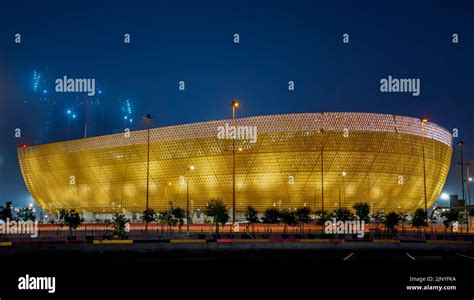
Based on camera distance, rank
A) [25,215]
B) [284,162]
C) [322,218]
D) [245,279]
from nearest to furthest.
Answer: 1. [245,279]
2. [322,218]
3. [25,215]
4. [284,162]

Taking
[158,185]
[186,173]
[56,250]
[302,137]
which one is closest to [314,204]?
[302,137]

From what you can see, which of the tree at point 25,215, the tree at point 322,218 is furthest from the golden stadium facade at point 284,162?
the tree at point 25,215

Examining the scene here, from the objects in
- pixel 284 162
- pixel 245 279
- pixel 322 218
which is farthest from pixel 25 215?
pixel 245 279

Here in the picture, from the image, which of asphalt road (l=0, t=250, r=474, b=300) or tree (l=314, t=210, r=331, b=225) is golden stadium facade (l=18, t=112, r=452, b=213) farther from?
asphalt road (l=0, t=250, r=474, b=300)

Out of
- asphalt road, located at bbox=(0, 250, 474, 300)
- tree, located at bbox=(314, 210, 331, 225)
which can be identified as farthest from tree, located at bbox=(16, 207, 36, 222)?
asphalt road, located at bbox=(0, 250, 474, 300)

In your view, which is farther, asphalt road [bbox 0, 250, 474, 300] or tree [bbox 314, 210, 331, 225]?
tree [bbox 314, 210, 331, 225]

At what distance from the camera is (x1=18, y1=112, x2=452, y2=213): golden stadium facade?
307ft

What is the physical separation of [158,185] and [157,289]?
92.5 m

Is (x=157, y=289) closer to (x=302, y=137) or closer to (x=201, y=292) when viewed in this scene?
(x=201, y=292)

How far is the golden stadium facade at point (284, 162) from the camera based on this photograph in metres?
93.4

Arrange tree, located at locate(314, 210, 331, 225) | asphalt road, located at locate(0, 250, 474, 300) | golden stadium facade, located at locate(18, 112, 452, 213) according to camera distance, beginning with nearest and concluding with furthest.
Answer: asphalt road, located at locate(0, 250, 474, 300), tree, located at locate(314, 210, 331, 225), golden stadium facade, located at locate(18, 112, 452, 213)

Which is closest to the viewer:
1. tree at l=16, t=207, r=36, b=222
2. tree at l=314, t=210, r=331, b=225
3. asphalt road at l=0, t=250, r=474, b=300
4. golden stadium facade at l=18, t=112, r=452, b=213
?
asphalt road at l=0, t=250, r=474, b=300

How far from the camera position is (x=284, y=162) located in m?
94.8

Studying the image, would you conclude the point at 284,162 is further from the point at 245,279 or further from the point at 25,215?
the point at 245,279
